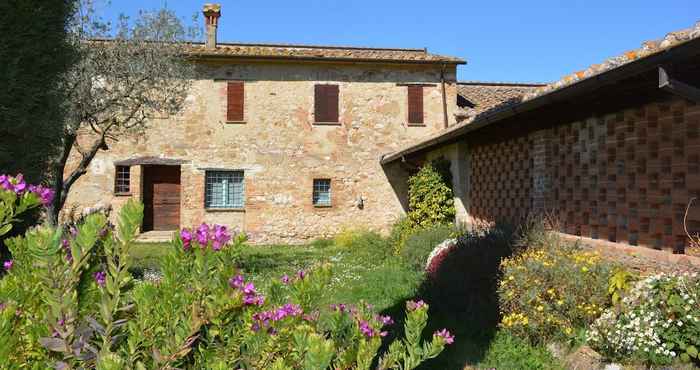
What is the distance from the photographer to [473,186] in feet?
35.0

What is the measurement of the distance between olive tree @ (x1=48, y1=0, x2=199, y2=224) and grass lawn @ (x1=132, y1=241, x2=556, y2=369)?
8.79ft

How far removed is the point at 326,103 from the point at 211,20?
180 inches

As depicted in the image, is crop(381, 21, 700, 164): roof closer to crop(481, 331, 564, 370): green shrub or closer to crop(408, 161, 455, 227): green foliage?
crop(481, 331, 564, 370): green shrub

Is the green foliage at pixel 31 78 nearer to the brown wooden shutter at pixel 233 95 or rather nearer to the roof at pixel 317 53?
the roof at pixel 317 53

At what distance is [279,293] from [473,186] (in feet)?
29.3

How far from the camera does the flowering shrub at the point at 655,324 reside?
3.87 m

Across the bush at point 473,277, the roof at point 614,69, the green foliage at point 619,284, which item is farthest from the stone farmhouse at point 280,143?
the green foliage at point 619,284

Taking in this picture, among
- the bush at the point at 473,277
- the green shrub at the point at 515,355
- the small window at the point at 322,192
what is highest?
the small window at the point at 322,192

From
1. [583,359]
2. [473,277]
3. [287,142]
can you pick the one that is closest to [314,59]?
[287,142]

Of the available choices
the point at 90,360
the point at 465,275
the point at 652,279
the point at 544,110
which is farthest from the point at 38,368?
the point at 544,110

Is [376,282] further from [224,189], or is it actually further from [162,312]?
[224,189]

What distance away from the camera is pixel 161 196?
15938 millimetres

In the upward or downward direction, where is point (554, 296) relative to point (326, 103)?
downward

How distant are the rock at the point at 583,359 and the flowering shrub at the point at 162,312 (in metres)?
2.68
